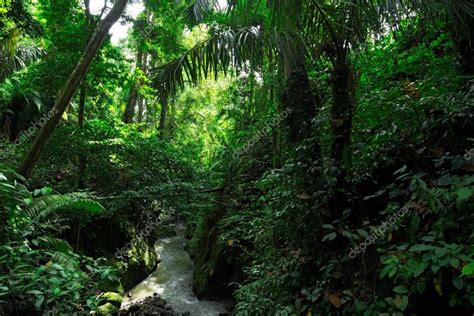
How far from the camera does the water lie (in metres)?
6.85

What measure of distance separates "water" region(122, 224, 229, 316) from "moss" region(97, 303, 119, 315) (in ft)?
2.77

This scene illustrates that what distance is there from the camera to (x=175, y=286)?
7.98 m

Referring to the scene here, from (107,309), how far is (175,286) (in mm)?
2506

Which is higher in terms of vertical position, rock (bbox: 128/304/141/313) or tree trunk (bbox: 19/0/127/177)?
tree trunk (bbox: 19/0/127/177)

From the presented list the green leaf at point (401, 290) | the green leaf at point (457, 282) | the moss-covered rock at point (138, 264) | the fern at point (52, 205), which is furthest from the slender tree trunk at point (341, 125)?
the moss-covered rock at point (138, 264)

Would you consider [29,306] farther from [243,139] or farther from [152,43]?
[152,43]

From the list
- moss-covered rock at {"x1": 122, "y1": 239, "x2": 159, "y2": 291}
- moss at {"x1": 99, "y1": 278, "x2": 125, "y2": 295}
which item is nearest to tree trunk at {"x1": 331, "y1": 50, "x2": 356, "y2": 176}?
moss at {"x1": 99, "y1": 278, "x2": 125, "y2": 295}

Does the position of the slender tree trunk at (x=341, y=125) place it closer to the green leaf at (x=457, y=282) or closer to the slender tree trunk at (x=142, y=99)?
the green leaf at (x=457, y=282)

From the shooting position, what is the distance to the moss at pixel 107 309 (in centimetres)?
540

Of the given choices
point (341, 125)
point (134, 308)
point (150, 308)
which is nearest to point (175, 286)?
point (150, 308)

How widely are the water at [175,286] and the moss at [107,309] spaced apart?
0.84m

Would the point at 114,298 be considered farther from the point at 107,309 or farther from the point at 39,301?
the point at 39,301

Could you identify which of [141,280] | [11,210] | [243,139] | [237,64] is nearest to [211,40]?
[237,64]

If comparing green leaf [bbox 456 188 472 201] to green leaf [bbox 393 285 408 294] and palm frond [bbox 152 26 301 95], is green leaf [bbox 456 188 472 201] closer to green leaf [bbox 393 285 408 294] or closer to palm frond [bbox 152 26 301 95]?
green leaf [bbox 393 285 408 294]
